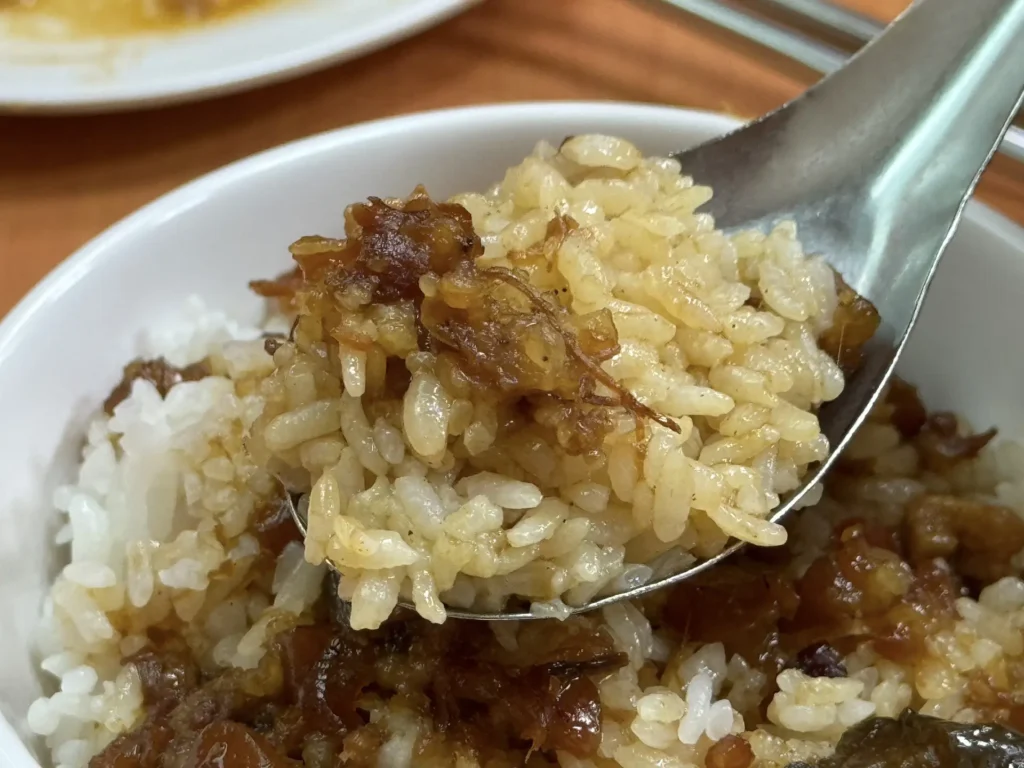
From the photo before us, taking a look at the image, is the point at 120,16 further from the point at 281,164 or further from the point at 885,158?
the point at 885,158

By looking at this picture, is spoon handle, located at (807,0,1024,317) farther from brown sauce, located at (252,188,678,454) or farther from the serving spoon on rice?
brown sauce, located at (252,188,678,454)

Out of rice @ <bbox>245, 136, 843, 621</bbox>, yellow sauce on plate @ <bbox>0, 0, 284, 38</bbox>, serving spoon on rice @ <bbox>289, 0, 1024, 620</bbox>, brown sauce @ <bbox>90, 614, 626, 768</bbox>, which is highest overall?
serving spoon on rice @ <bbox>289, 0, 1024, 620</bbox>

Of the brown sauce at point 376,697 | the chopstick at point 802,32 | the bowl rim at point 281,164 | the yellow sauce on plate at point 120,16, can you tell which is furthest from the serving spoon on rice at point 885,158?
the yellow sauce on plate at point 120,16

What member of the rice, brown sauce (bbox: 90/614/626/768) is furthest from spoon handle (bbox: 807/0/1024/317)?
brown sauce (bbox: 90/614/626/768)

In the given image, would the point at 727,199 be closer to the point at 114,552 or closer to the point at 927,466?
the point at 927,466

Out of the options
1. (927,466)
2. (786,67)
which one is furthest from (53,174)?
(927,466)

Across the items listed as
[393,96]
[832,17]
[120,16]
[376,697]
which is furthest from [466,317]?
[120,16]
